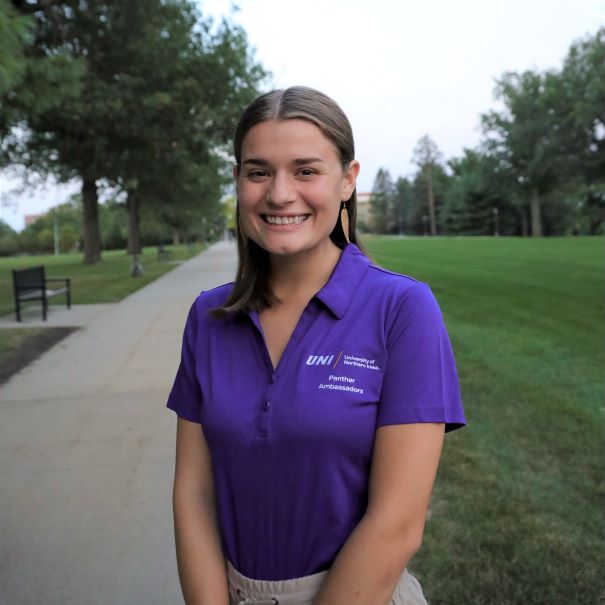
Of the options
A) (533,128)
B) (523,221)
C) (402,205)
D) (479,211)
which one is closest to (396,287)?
(533,128)

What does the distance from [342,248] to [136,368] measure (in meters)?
6.24

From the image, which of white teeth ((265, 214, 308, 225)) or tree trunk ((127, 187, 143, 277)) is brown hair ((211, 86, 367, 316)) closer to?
white teeth ((265, 214, 308, 225))

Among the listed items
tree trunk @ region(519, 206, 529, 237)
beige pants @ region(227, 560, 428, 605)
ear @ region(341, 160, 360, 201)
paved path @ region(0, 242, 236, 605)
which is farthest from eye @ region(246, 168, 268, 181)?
tree trunk @ region(519, 206, 529, 237)

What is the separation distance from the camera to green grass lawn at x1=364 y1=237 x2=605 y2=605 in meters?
3.18

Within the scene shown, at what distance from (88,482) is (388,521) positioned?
3457 mm

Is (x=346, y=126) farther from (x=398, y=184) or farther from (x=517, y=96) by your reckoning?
(x=398, y=184)

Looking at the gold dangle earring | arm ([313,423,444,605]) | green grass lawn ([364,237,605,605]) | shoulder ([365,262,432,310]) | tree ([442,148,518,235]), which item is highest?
tree ([442,148,518,235])

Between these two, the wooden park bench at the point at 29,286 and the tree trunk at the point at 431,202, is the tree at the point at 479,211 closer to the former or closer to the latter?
the tree trunk at the point at 431,202

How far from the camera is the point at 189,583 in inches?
63.8

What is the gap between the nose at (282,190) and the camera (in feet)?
5.19

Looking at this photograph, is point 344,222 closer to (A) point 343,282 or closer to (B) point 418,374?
(A) point 343,282

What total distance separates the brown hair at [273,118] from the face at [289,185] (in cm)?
2

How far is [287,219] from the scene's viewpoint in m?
1.63

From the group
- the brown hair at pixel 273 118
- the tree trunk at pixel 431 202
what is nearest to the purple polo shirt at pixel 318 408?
the brown hair at pixel 273 118
